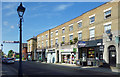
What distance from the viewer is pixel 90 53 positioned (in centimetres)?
2706

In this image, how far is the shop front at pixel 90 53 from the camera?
2456cm

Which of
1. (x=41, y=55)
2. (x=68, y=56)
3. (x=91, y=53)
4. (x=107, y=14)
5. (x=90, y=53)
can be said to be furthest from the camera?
(x=41, y=55)

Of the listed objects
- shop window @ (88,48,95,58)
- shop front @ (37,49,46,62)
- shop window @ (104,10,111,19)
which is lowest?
shop front @ (37,49,46,62)

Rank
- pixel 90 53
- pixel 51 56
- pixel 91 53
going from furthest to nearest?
pixel 51 56 < pixel 90 53 < pixel 91 53

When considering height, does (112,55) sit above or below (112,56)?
above

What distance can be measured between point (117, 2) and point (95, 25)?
563 centimetres

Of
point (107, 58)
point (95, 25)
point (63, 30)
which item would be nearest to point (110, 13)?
point (95, 25)

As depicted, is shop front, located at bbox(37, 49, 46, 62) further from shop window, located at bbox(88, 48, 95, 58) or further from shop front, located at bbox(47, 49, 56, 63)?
shop window, located at bbox(88, 48, 95, 58)

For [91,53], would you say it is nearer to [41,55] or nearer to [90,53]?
[90,53]

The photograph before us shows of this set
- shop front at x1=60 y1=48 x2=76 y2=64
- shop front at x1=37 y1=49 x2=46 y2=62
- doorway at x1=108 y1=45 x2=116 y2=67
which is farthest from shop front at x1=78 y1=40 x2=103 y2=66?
shop front at x1=37 y1=49 x2=46 y2=62

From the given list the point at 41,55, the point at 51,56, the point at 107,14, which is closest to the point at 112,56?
the point at 107,14

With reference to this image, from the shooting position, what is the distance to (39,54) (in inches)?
2067

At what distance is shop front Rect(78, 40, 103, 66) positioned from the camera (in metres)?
24.6

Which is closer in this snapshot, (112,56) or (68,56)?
(112,56)
